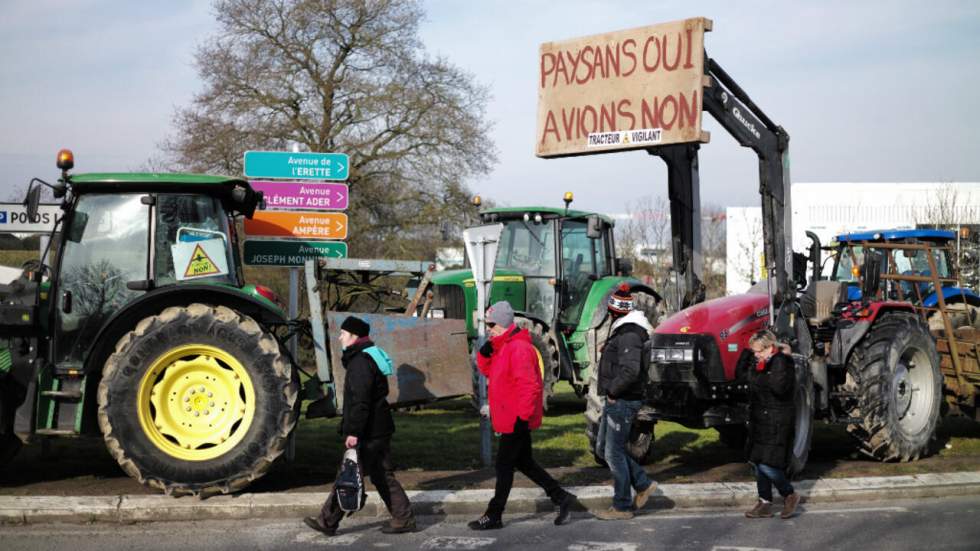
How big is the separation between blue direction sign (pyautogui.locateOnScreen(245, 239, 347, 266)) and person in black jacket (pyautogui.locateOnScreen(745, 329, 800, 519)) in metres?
5.29

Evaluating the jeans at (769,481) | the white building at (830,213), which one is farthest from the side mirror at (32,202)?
the white building at (830,213)

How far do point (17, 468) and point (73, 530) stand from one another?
2317mm

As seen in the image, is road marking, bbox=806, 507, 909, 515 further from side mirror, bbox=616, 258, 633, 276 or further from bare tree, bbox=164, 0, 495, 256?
bare tree, bbox=164, 0, 495, 256

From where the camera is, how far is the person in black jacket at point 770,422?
28.0 ft

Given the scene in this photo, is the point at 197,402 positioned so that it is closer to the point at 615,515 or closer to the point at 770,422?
the point at 615,515

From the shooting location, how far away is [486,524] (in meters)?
8.13

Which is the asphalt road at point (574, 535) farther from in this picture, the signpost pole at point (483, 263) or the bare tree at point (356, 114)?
the bare tree at point (356, 114)

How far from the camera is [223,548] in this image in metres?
7.37

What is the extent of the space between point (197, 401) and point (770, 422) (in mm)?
4577

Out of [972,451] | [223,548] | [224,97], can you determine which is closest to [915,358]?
[972,451]

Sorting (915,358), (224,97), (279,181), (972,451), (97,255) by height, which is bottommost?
(972,451)

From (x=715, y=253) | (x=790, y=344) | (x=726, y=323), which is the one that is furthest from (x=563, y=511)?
(x=715, y=253)

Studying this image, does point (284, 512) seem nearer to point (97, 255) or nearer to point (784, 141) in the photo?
point (97, 255)

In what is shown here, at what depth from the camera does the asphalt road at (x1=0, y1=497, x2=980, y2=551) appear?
7555 mm
